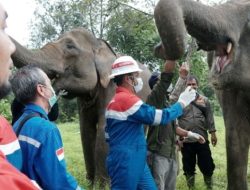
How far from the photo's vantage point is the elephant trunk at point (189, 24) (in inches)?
135

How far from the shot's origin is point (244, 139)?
17.8 ft

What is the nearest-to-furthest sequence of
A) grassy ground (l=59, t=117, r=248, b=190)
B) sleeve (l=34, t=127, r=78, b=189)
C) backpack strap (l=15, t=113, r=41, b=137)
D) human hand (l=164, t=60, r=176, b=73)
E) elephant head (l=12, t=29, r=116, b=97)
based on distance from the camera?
→ sleeve (l=34, t=127, r=78, b=189) → backpack strap (l=15, t=113, r=41, b=137) → human hand (l=164, t=60, r=176, b=73) → elephant head (l=12, t=29, r=116, b=97) → grassy ground (l=59, t=117, r=248, b=190)

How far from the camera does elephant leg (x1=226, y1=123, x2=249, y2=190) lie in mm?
5410

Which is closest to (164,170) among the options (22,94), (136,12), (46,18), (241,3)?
(241,3)

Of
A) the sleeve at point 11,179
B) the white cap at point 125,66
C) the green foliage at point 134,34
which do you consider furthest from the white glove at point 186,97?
the green foliage at point 134,34

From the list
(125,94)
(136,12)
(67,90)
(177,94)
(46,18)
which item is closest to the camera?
(125,94)

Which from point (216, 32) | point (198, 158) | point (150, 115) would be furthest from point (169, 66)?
point (198, 158)

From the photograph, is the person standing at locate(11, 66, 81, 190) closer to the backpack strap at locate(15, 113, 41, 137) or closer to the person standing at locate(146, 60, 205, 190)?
the backpack strap at locate(15, 113, 41, 137)

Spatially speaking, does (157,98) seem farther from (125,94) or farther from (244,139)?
(244,139)

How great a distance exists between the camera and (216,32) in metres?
4.06

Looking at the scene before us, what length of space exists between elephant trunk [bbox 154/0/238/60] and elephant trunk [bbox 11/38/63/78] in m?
2.53

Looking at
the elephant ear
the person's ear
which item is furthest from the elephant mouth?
the elephant ear

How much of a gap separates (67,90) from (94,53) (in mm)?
691

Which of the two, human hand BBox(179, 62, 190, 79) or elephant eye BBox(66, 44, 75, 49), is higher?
elephant eye BBox(66, 44, 75, 49)
